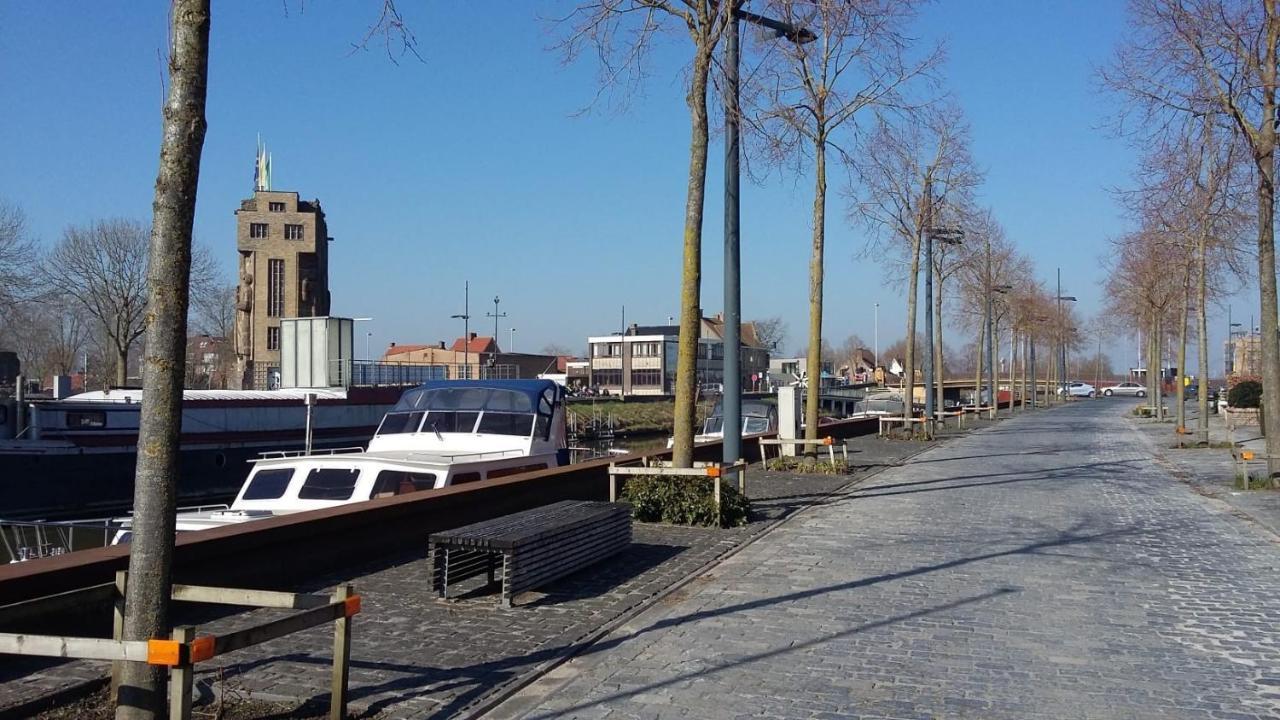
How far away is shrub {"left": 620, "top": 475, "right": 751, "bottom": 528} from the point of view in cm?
1381

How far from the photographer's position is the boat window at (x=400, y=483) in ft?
42.5

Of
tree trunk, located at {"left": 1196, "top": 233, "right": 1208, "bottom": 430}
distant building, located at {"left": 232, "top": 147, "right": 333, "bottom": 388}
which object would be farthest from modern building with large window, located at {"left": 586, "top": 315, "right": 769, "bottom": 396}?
tree trunk, located at {"left": 1196, "top": 233, "right": 1208, "bottom": 430}

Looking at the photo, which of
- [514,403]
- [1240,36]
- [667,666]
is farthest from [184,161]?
[1240,36]

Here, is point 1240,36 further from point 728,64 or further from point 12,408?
point 12,408

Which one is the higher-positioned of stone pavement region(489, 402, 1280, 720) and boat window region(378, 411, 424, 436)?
boat window region(378, 411, 424, 436)

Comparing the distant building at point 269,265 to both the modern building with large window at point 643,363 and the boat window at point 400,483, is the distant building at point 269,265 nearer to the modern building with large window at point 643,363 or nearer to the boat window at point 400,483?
the modern building with large window at point 643,363

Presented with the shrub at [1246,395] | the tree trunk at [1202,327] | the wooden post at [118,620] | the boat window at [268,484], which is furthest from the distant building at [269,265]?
the wooden post at [118,620]

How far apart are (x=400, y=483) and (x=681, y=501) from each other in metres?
3.48

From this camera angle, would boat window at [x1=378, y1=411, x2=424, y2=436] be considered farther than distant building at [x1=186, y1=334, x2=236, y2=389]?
No

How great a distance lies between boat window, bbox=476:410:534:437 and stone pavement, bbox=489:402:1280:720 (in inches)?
172

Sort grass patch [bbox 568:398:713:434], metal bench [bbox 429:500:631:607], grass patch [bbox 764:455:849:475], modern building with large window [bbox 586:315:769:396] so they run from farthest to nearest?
modern building with large window [bbox 586:315:769:396], grass patch [bbox 568:398:713:434], grass patch [bbox 764:455:849:475], metal bench [bbox 429:500:631:607]

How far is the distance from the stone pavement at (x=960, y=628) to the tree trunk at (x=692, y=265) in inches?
71.3

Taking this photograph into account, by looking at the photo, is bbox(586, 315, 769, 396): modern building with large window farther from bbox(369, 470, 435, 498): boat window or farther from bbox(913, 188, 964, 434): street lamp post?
bbox(369, 470, 435, 498): boat window

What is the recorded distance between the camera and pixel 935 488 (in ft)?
64.5
